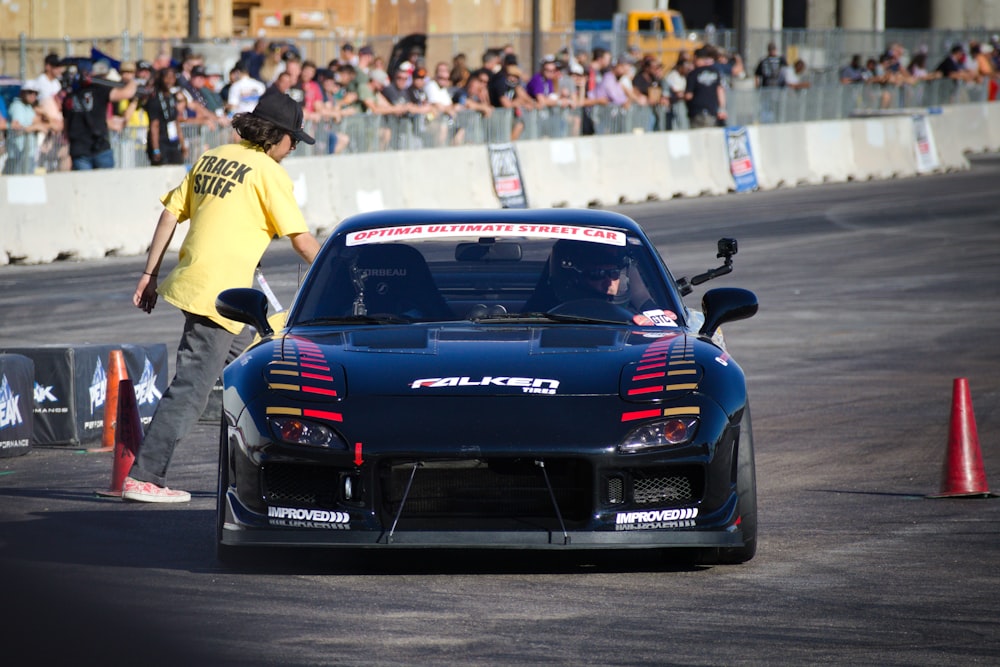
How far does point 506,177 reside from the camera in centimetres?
2581

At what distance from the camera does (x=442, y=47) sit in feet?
145

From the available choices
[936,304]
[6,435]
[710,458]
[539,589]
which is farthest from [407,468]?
[936,304]

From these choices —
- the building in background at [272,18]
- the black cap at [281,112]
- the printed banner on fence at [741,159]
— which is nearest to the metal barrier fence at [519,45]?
the building in background at [272,18]

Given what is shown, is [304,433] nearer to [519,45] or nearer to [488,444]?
[488,444]

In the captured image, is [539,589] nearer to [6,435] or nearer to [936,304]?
[6,435]

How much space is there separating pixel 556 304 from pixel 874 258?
45.7 ft

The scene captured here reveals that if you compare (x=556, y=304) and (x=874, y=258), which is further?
(x=874, y=258)

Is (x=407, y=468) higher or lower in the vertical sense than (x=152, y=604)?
higher

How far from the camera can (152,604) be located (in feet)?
19.9

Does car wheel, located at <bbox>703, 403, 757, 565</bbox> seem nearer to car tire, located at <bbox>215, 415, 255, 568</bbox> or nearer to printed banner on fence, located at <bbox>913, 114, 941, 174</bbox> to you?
car tire, located at <bbox>215, 415, 255, 568</bbox>

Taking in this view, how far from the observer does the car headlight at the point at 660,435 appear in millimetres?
6277

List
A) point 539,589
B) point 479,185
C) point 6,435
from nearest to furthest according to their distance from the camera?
1. point 539,589
2. point 6,435
3. point 479,185

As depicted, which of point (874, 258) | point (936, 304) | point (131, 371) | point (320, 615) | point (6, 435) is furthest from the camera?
point (874, 258)

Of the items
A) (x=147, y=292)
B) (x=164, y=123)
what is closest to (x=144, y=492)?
(x=147, y=292)
